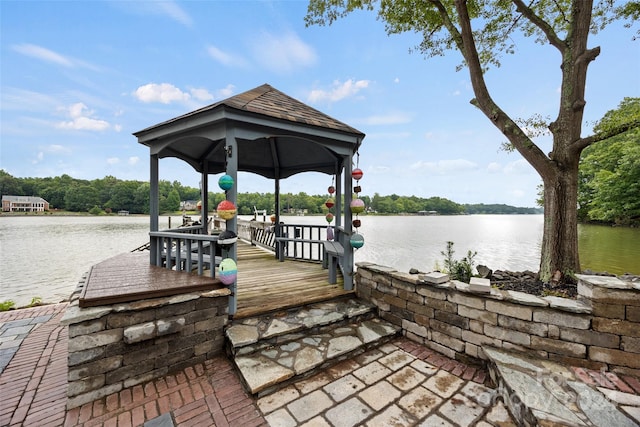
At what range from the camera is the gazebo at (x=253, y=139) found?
115 inches

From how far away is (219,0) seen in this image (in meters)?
7.19

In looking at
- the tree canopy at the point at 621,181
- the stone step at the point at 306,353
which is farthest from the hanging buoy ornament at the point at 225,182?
the tree canopy at the point at 621,181

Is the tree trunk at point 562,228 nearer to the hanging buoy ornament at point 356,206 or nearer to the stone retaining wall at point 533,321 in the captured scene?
the stone retaining wall at point 533,321

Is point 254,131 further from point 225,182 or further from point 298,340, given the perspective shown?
point 298,340

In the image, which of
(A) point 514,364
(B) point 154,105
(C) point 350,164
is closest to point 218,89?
(B) point 154,105

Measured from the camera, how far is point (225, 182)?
279 cm

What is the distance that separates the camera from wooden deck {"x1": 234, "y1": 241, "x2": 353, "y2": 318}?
3142 millimetres

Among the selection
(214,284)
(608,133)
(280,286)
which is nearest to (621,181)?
(608,133)

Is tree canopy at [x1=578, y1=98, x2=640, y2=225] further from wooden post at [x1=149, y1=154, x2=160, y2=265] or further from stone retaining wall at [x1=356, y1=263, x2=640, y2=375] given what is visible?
wooden post at [x1=149, y1=154, x2=160, y2=265]

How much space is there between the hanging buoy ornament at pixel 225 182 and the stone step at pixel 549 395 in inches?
125

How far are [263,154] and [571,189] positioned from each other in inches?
219

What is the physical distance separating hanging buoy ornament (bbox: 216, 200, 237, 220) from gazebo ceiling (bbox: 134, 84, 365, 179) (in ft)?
2.14

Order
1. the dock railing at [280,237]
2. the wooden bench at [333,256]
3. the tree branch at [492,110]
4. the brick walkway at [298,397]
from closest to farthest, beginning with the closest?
the brick walkway at [298,397] < the tree branch at [492,110] < the wooden bench at [333,256] < the dock railing at [280,237]

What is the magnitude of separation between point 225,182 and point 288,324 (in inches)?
71.4
